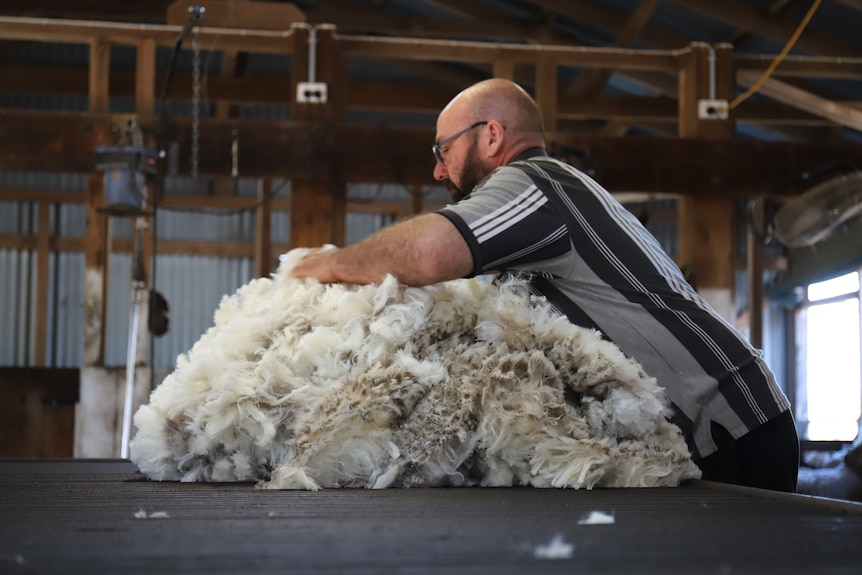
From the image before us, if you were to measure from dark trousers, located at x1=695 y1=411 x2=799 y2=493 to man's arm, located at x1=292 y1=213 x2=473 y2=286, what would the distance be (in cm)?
70

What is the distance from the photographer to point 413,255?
214 cm

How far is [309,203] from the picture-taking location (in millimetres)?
5758

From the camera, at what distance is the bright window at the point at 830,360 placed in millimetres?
12297

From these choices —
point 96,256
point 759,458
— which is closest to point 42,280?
point 96,256

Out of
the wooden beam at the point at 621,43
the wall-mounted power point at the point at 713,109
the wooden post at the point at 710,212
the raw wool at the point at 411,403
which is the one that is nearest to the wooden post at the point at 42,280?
the wooden beam at the point at 621,43

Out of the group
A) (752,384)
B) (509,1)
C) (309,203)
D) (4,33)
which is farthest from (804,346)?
(752,384)

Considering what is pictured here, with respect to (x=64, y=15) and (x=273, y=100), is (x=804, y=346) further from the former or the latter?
(x=64, y=15)

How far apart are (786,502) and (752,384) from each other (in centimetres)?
66

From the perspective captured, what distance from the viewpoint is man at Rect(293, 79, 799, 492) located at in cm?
216

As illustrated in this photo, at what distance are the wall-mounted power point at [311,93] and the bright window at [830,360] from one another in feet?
26.7

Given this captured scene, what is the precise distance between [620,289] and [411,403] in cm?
58

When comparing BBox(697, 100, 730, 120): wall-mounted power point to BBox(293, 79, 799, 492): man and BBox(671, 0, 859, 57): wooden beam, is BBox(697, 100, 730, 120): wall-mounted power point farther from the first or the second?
BBox(293, 79, 799, 492): man

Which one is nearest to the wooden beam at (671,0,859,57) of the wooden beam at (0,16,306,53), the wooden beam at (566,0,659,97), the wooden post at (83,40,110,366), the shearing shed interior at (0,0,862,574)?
the shearing shed interior at (0,0,862,574)

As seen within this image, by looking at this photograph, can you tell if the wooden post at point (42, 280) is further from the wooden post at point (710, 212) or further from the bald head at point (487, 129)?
the bald head at point (487, 129)
